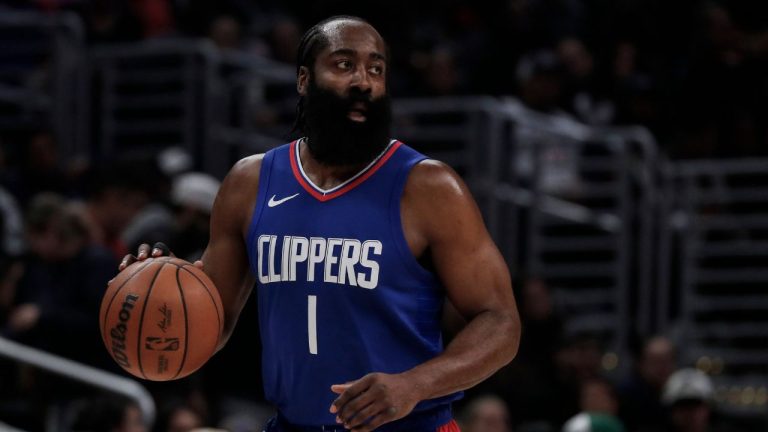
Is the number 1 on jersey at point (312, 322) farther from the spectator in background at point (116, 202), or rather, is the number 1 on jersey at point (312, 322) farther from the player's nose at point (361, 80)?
the spectator in background at point (116, 202)

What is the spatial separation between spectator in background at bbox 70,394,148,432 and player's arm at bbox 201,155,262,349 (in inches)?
111

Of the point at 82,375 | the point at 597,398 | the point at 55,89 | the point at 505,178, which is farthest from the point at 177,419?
the point at 55,89

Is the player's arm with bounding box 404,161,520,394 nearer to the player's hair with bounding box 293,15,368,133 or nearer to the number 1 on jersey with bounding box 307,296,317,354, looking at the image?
the number 1 on jersey with bounding box 307,296,317,354

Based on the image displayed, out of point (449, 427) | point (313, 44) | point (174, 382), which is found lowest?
point (174, 382)

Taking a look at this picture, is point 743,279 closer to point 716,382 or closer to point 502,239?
point 716,382

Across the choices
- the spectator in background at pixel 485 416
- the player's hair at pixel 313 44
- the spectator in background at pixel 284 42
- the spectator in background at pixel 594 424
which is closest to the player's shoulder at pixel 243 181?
the player's hair at pixel 313 44

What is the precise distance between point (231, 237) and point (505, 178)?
21.8 ft

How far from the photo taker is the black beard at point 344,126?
464cm

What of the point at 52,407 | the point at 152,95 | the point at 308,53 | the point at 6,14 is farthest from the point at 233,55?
the point at 308,53

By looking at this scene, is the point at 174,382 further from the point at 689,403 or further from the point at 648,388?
the point at 648,388

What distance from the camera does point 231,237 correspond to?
4953mm

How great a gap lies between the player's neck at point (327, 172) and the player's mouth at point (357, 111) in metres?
0.18

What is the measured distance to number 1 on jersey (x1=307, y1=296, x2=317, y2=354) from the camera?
459 cm

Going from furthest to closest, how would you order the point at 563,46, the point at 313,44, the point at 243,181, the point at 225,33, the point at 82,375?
the point at 563,46 < the point at 225,33 < the point at 82,375 < the point at 243,181 < the point at 313,44
